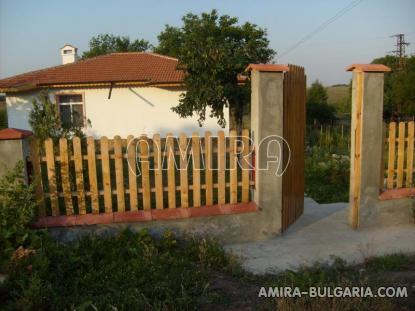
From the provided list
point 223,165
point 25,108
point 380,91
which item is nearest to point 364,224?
point 380,91

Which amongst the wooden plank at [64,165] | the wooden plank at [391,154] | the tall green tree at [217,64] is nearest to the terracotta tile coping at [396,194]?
the wooden plank at [391,154]

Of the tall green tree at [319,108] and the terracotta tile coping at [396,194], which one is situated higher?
the tall green tree at [319,108]

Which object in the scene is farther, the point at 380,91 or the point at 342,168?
the point at 342,168

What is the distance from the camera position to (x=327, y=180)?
9.12 m

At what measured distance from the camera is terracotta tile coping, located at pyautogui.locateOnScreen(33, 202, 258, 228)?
488 centimetres

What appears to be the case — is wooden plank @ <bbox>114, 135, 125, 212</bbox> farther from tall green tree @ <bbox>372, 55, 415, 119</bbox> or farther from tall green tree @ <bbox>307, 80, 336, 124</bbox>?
tall green tree @ <bbox>372, 55, 415, 119</bbox>

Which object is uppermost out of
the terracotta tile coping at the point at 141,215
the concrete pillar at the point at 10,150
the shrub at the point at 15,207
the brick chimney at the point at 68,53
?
the brick chimney at the point at 68,53

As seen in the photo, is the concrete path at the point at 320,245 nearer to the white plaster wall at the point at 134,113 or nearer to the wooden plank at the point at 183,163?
the wooden plank at the point at 183,163

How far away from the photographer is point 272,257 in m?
4.81

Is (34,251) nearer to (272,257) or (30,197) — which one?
(30,197)

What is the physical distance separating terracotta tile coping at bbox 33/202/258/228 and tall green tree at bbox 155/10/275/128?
710 cm

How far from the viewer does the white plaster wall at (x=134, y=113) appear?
59.3 ft

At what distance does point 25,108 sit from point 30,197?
1557 centimetres

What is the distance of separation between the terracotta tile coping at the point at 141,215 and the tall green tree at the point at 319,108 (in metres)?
18.1
